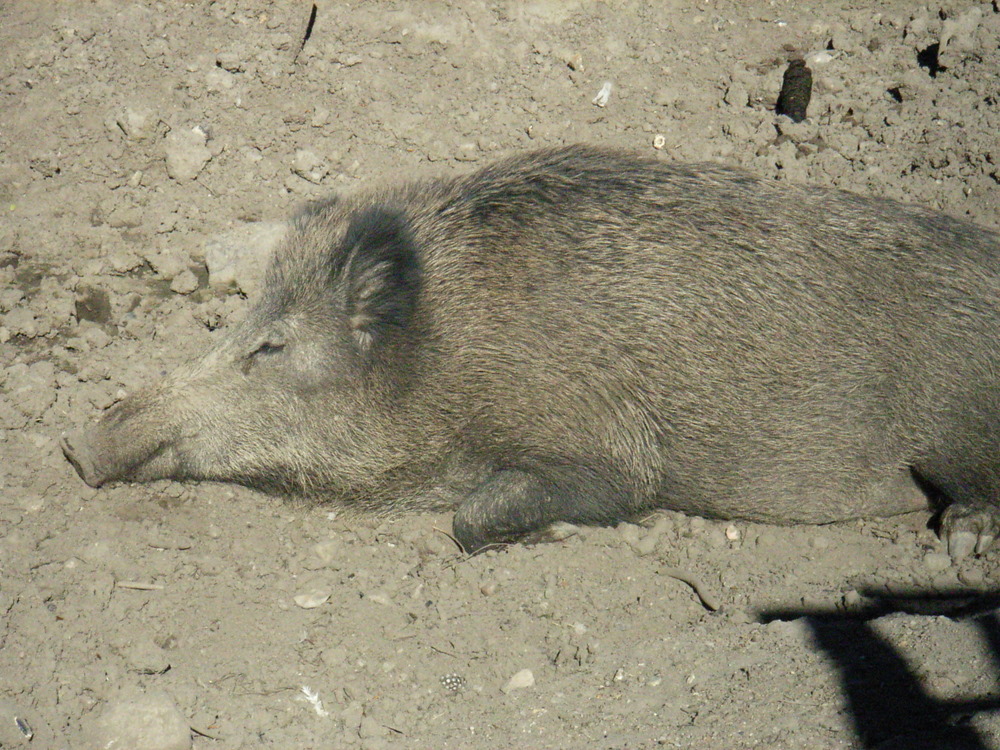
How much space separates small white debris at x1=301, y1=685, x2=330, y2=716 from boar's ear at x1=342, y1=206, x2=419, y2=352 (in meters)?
1.50

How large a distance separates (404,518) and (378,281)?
1.13 metres

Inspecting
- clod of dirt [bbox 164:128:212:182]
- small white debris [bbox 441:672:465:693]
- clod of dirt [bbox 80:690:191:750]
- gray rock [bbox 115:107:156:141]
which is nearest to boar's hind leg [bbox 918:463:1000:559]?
small white debris [bbox 441:672:465:693]

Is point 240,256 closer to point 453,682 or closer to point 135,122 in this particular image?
point 135,122

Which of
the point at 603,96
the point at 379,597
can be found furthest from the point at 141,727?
the point at 603,96

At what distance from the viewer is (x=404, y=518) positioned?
4.63 metres

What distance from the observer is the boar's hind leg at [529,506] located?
438 centimetres

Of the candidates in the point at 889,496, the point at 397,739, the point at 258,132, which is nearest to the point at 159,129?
the point at 258,132

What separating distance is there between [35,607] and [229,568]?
77 cm

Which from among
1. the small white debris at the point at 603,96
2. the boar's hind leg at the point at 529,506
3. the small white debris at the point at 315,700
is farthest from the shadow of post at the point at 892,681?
the small white debris at the point at 603,96

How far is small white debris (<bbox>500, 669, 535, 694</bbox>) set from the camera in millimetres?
3771

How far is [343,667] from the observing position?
3.84 metres

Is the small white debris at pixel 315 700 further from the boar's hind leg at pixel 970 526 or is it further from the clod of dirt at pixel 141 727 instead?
the boar's hind leg at pixel 970 526

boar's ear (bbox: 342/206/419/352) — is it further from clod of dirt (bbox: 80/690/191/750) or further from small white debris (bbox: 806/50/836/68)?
small white debris (bbox: 806/50/836/68)

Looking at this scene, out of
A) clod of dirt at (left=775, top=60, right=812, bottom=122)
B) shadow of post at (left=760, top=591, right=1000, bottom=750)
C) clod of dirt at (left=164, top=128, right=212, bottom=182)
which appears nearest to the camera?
shadow of post at (left=760, top=591, right=1000, bottom=750)
